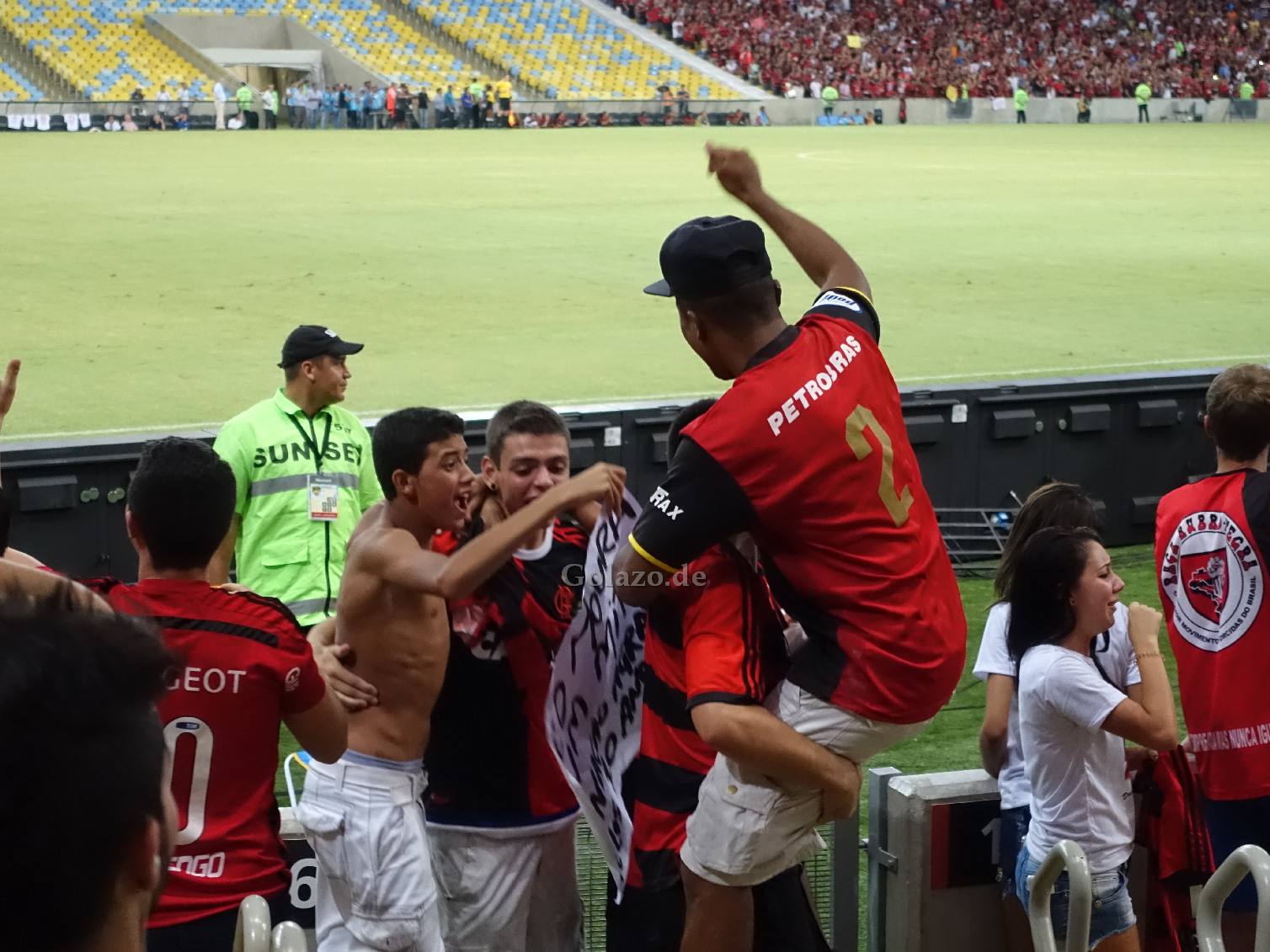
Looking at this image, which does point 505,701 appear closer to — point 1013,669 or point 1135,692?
point 1013,669

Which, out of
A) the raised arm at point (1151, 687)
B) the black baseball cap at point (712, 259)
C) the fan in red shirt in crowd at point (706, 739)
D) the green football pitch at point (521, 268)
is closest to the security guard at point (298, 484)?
the fan in red shirt in crowd at point (706, 739)

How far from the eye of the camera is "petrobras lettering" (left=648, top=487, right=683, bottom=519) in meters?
2.76

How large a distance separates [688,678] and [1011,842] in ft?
5.28

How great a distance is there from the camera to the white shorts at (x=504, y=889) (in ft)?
12.4

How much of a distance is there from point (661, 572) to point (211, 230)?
20.7m

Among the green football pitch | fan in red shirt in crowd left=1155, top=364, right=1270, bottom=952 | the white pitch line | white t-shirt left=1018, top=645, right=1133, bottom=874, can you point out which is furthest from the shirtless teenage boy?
the green football pitch

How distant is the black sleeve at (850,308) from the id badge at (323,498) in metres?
3.84

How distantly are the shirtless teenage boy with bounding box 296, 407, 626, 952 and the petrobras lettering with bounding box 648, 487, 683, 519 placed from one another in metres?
0.88

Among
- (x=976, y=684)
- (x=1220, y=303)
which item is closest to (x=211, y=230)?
(x=1220, y=303)

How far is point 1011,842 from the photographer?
4.12 metres

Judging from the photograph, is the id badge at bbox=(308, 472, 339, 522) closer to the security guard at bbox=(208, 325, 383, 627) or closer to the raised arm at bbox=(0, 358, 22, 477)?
the security guard at bbox=(208, 325, 383, 627)

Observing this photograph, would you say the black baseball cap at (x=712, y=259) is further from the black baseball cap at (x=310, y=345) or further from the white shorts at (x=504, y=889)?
the black baseball cap at (x=310, y=345)

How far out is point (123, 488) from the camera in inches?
305

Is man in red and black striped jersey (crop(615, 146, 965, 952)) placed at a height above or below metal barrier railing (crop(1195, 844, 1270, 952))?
above
